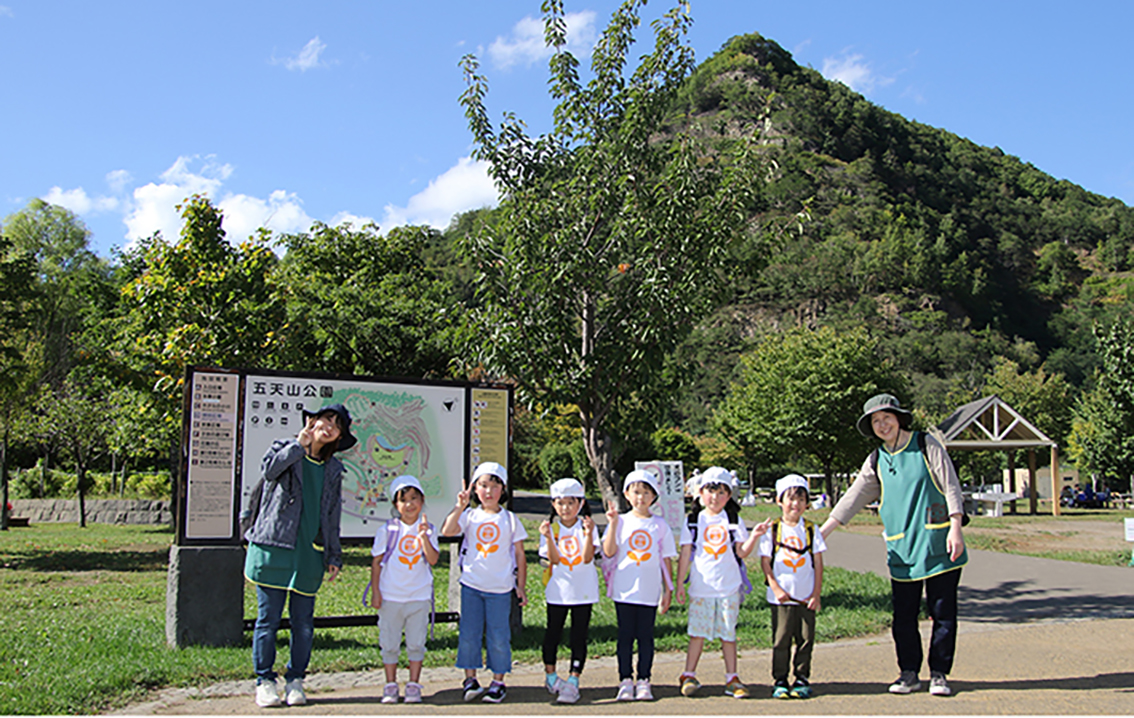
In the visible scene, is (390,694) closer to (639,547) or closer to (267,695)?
(267,695)

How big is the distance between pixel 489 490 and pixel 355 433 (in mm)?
2317

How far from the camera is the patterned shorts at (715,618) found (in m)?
5.18

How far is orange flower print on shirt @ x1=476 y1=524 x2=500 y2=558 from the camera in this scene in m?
5.28

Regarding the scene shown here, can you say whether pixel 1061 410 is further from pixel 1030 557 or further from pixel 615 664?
pixel 615 664

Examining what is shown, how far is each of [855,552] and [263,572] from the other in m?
13.4

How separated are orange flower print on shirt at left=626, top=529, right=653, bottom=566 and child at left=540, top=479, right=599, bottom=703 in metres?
0.25

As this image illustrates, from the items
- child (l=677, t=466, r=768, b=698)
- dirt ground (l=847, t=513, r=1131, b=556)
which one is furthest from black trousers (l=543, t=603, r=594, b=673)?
dirt ground (l=847, t=513, r=1131, b=556)

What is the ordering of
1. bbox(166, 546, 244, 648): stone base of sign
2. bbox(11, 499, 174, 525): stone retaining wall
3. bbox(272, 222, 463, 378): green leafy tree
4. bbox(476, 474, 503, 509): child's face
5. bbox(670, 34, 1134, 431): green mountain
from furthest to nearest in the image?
bbox(670, 34, 1134, 431): green mountain < bbox(11, 499, 174, 525): stone retaining wall < bbox(272, 222, 463, 378): green leafy tree < bbox(166, 546, 244, 648): stone base of sign < bbox(476, 474, 503, 509): child's face

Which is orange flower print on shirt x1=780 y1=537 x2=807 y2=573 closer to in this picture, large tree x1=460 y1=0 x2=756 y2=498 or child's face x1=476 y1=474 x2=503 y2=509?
child's face x1=476 y1=474 x2=503 y2=509

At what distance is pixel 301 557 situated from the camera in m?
5.05

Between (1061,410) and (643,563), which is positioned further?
(1061,410)

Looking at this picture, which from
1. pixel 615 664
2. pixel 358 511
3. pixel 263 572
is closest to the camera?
pixel 263 572

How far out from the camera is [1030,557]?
1520 centimetres

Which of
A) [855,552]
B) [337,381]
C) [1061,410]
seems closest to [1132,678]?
[337,381]
